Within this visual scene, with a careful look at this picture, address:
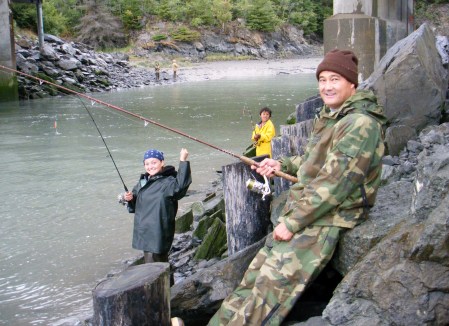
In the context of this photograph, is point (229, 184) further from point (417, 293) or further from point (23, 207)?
point (23, 207)

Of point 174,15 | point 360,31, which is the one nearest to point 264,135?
point 360,31

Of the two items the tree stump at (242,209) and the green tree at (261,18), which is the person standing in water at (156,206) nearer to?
the tree stump at (242,209)

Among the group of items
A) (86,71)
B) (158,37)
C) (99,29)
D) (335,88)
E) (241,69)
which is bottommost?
(335,88)

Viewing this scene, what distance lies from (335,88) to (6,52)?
79.5ft

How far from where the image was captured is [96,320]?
3.42 m

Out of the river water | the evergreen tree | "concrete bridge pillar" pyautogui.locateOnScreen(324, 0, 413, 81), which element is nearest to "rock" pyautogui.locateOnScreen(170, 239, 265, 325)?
the river water

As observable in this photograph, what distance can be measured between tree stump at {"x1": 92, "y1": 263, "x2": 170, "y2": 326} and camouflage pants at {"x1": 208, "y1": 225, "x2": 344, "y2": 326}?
1.68ft

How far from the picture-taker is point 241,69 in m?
48.8

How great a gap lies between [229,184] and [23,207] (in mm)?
5531

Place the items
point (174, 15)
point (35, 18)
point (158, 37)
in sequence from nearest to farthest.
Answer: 1. point (35, 18)
2. point (158, 37)
3. point (174, 15)

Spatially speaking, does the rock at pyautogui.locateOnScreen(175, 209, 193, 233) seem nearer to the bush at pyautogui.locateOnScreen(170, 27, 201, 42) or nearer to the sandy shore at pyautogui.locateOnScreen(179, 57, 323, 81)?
the sandy shore at pyautogui.locateOnScreen(179, 57, 323, 81)

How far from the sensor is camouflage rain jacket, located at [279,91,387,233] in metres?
3.17

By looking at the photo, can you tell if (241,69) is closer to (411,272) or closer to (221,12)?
(221,12)

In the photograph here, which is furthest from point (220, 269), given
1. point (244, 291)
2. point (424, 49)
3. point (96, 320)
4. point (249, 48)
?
point (249, 48)
